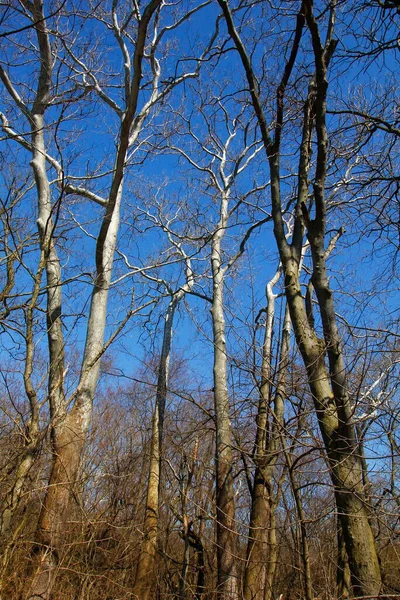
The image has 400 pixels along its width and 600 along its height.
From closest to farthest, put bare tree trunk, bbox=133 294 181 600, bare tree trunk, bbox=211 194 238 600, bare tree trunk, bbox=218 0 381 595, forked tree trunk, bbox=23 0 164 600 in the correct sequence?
bare tree trunk, bbox=218 0 381 595 → forked tree trunk, bbox=23 0 164 600 → bare tree trunk, bbox=211 194 238 600 → bare tree trunk, bbox=133 294 181 600

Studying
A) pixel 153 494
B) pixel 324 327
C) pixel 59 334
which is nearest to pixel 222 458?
pixel 153 494

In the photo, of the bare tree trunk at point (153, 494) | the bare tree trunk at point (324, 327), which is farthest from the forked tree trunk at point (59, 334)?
the bare tree trunk at point (324, 327)

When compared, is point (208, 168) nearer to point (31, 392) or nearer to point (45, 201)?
point (45, 201)

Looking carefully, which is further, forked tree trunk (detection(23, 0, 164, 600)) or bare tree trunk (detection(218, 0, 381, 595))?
forked tree trunk (detection(23, 0, 164, 600))

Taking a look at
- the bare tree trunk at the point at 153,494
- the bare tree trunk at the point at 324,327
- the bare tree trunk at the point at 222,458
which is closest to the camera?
the bare tree trunk at the point at 324,327

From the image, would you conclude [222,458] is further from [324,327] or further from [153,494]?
[324,327]

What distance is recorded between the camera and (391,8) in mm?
3654

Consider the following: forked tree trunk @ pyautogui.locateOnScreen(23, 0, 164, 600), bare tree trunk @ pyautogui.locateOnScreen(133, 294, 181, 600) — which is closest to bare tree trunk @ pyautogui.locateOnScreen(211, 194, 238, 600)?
bare tree trunk @ pyautogui.locateOnScreen(133, 294, 181, 600)

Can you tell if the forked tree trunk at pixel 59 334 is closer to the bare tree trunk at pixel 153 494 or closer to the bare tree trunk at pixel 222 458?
the bare tree trunk at pixel 153 494

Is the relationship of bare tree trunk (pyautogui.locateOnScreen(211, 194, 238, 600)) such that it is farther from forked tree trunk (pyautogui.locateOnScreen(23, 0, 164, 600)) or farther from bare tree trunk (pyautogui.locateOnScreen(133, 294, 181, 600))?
forked tree trunk (pyautogui.locateOnScreen(23, 0, 164, 600))

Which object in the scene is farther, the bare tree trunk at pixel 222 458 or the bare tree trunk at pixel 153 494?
the bare tree trunk at pixel 153 494

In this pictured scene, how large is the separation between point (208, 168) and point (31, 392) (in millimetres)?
8421

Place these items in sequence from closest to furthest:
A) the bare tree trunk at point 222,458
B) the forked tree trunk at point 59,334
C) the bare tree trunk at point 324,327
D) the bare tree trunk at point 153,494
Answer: the bare tree trunk at point 324,327
the forked tree trunk at point 59,334
the bare tree trunk at point 222,458
the bare tree trunk at point 153,494

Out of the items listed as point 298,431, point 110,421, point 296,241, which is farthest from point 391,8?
point 110,421
